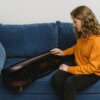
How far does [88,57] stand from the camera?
88.4 inches

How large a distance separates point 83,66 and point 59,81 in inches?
8.9

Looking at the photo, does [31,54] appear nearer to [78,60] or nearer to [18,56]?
[18,56]

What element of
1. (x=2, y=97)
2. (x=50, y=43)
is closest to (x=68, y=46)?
(x=50, y=43)

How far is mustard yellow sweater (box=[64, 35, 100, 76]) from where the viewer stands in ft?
7.07

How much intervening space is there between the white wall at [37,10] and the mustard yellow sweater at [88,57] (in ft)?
2.08

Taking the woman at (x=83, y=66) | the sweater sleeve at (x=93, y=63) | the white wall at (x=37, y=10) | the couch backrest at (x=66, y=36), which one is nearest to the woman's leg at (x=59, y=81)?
the woman at (x=83, y=66)

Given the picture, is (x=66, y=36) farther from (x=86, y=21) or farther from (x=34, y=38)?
(x=86, y=21)

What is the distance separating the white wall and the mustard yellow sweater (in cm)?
63

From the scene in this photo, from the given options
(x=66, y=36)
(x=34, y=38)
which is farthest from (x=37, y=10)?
(x=66, y=36)

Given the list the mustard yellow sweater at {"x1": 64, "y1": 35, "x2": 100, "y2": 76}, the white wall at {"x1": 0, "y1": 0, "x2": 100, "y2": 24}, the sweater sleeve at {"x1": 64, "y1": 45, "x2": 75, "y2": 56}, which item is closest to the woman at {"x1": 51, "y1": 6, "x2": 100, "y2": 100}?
the mustard yellow sweater at {"x1": 64, "y1": 35, "x2": 100, "y2": 76}

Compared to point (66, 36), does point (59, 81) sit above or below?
below

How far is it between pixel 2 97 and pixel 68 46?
82cm

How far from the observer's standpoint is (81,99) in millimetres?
2219

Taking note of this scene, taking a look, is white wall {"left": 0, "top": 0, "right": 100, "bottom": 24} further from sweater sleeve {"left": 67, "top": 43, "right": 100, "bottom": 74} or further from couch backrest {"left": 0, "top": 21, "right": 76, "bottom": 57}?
sweater sleeve {"left": 67, "top": 43, "right": 100, "bottom": 74}
